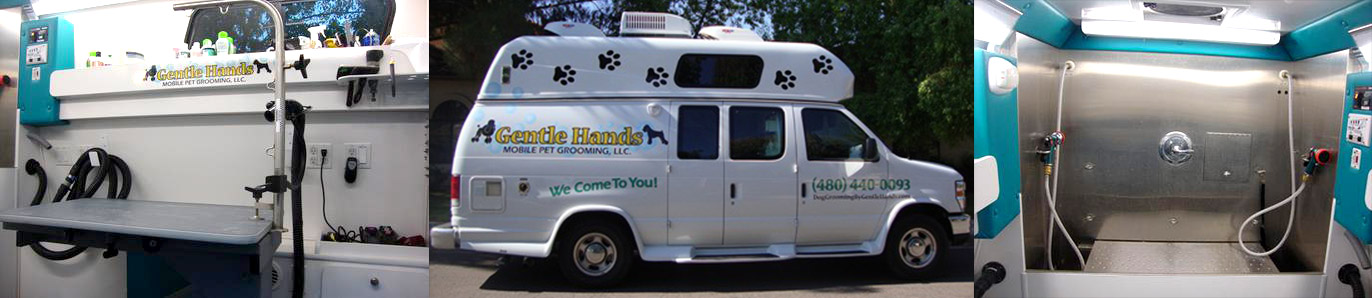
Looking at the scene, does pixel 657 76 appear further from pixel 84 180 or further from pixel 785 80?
pixel 84 180

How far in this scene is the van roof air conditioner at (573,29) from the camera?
193 centimetres

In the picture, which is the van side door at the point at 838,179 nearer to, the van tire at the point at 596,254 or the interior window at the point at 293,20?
the van tire at the point at 596,254

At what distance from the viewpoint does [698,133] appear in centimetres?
195

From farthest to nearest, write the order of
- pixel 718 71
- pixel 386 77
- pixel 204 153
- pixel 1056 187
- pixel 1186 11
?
1. pixel 204 153
2. pixel 386 77
3. pixel 1056 187
4. pixel 1186 11
5. pixel 718 71

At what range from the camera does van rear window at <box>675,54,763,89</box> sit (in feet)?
6.26

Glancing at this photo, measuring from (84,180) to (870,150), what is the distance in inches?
168

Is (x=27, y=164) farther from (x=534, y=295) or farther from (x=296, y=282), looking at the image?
(x=534, y=295)

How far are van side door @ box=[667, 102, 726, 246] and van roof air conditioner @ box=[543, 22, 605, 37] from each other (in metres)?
0.33

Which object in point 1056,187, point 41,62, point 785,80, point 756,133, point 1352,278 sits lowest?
point 1352,278

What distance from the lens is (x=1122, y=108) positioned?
3035 mm

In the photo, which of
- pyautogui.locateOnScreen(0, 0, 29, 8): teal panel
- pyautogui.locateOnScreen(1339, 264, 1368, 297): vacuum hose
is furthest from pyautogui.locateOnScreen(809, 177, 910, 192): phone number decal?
pyautogui.locateOnScreen(0, 0, 29, 8): teal panel

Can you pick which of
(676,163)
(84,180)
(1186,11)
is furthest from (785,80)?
(84,180)

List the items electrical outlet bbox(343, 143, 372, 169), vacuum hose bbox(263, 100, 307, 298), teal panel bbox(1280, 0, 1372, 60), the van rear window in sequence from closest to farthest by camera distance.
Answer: the van rear window < teal panel bbox(1280, 0, 1372, 60) < vacuum hose bbox(263, 100, 307, 298) < electrical outlet bbox(343, 143, 372, 169)

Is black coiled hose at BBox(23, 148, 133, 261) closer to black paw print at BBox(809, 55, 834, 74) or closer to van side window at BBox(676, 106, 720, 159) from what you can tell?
van side window at BBox(676, 106, 720, 159)
